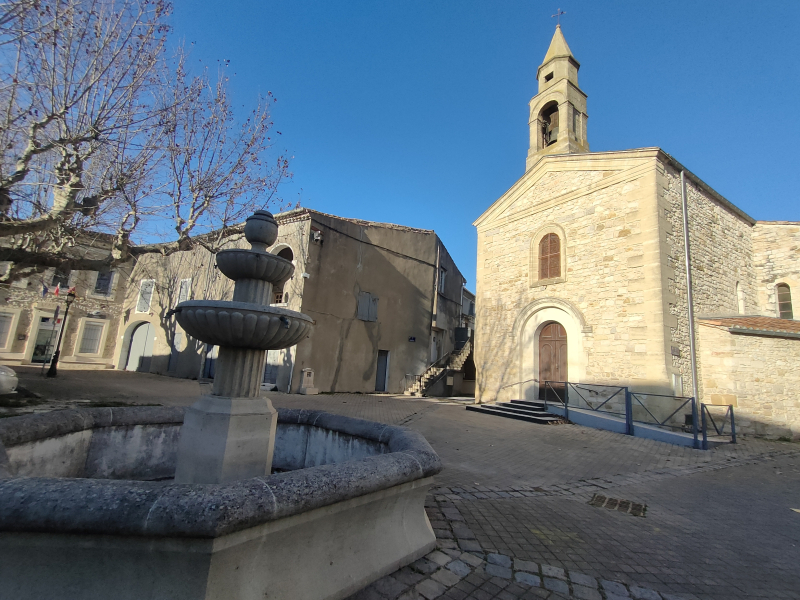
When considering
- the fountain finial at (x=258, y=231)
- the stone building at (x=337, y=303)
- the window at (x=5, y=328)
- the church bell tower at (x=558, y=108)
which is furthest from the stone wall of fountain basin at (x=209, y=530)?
the window at (x=5, y=328)

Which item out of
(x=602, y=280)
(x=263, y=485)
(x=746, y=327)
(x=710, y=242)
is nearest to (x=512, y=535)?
(x=263, y=485)

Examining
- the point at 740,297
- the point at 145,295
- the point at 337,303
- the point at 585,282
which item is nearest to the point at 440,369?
the point at 337,303

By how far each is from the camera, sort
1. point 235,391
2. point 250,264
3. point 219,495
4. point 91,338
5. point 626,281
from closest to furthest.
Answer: point 219,495 < point 235,391 < point 250,264 < point 626,281 < point 91,338

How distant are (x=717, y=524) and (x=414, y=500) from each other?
3.53m

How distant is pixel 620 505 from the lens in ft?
14.1

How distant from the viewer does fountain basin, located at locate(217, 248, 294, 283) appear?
3.14 metres

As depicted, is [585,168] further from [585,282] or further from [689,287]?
[689,287]

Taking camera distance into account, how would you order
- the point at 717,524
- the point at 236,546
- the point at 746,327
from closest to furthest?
the point at 236,546 < the point at 717,524 < the point at 746,327

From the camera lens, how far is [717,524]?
154 inches

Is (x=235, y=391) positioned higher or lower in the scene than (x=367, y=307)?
lower

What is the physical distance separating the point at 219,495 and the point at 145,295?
77.6 feet

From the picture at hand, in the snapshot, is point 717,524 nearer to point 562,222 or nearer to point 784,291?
point 562,222

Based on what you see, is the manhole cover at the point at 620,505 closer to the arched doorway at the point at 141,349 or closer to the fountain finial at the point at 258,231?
the fountain finial at the point at 258,231

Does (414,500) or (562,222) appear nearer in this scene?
(414,500)
